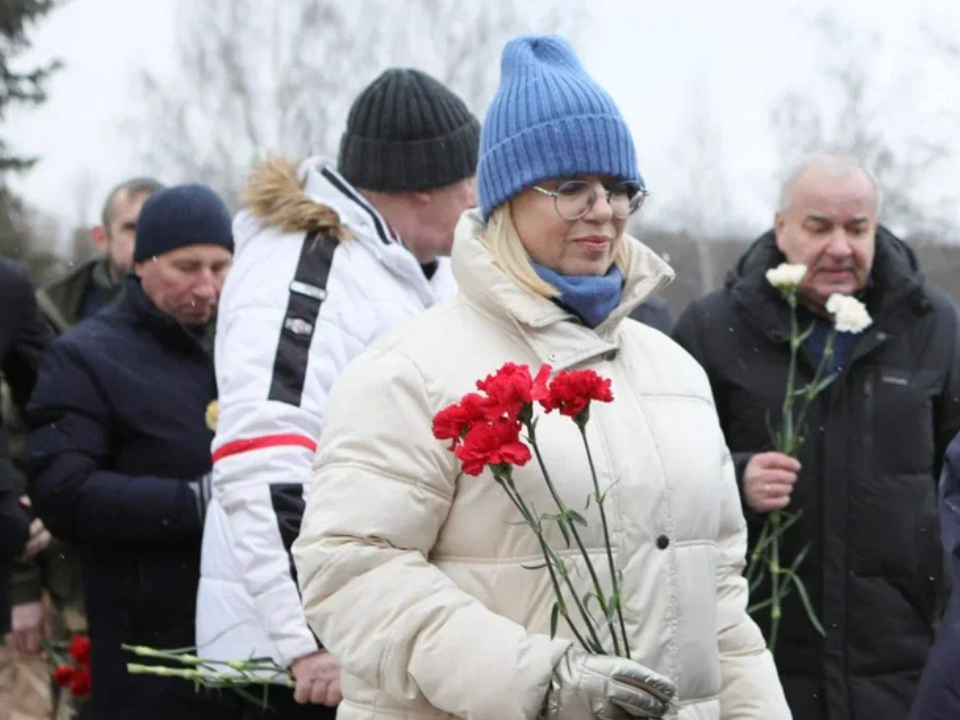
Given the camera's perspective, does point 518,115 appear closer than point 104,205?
Yes

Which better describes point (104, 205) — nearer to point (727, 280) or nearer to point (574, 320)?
point (727, 280)

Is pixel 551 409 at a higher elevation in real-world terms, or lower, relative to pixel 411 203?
lower

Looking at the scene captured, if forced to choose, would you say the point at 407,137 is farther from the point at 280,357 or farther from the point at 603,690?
the point at 603,690

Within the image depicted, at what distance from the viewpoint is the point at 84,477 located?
17.3ft

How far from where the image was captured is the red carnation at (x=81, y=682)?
6070 millimetres

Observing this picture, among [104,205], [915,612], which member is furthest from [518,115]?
[104,205]

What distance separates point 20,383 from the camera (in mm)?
6160

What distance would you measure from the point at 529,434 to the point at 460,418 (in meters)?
0.12

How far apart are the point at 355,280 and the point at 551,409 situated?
139cm

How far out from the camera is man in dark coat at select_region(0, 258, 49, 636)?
5480 millimetres

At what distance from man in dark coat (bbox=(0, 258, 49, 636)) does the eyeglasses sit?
2528 millimetres

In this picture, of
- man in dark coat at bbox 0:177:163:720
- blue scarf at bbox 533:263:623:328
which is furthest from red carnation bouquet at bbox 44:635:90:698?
blue scarf at bbox 533:263:623:328

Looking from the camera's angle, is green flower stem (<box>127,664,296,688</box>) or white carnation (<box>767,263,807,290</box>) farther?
white carnation (<box>767,263,807,290</box>)

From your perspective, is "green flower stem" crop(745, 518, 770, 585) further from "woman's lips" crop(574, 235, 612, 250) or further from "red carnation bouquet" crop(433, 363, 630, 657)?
"red carnation bouquet" crop(433, 363, 630, 657)
